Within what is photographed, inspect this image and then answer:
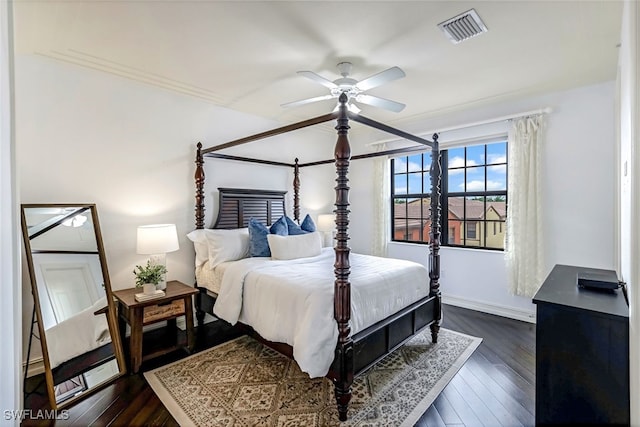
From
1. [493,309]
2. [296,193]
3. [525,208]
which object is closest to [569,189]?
[525,208]

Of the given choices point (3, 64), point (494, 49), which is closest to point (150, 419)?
point (3, 64)

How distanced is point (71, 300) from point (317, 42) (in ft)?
9.25

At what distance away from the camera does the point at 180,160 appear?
3.39 meters

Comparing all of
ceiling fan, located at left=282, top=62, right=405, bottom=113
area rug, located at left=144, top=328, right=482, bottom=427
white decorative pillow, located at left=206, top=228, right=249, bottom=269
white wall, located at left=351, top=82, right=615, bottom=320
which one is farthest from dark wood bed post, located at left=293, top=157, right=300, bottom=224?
white wall, located at left=351, top=82, right=615, bottom=320

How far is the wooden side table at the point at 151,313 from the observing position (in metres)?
2.45

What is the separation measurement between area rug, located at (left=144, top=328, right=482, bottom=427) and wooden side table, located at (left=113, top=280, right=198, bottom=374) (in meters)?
0.19

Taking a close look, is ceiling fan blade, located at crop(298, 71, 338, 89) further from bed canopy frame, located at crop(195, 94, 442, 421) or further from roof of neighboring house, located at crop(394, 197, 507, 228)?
roof of neighboring house, located at crop(394, 197, 507, 228)

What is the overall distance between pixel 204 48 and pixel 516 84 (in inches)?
124

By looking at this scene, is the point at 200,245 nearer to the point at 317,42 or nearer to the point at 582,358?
the point at 317,42

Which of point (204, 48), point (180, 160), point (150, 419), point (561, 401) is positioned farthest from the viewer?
point (180, 160)

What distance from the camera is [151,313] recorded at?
2570 mm

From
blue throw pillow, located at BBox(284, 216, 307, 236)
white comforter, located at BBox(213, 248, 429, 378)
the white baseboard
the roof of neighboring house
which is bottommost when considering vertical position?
the white baseboard

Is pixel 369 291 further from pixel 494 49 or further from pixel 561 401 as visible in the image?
pixel 494 49

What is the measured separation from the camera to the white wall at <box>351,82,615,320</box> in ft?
10.1
